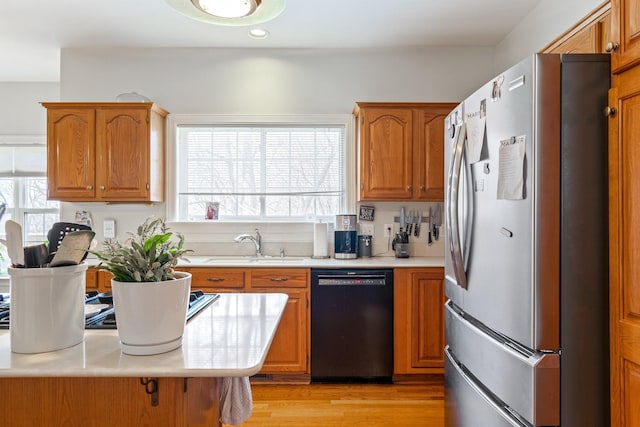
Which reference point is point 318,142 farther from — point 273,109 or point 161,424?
point 161,424

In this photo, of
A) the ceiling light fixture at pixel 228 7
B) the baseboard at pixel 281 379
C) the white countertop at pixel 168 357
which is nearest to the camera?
the white countertop at pixel 168 357

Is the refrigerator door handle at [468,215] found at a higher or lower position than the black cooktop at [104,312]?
higher

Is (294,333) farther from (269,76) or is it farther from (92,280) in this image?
(269,76)

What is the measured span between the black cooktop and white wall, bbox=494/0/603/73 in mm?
2499

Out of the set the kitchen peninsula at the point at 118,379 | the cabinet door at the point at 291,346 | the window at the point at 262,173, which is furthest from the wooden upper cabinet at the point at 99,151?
the kitchen peninsula at the point at 118,379

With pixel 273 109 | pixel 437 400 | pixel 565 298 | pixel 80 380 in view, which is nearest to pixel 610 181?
pixel 565 298

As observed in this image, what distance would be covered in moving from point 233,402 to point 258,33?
280cm

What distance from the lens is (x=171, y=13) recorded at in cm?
287

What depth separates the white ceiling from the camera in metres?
2.77

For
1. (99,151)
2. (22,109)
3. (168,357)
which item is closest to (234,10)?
(168,357)

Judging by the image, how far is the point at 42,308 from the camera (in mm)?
984

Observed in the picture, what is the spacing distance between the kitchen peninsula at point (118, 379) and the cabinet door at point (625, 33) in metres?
1.44

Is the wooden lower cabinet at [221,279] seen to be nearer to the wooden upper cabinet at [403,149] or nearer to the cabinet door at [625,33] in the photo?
the wooden upper cabinet at [403,149]

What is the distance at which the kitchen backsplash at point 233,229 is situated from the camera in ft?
11.4
